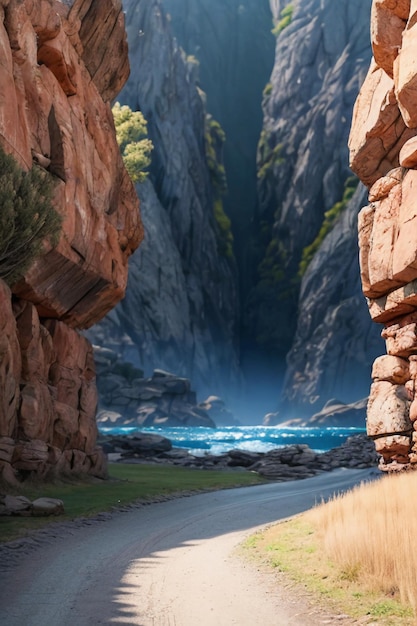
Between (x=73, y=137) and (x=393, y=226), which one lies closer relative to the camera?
(x=393, y=226)

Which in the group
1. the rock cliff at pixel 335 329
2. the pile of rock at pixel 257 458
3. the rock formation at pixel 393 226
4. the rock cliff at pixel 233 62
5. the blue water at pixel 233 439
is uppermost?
the rock cliff at pixel 233 62

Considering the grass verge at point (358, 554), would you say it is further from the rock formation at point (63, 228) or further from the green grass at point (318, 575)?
the rock formation at point (63, 228)

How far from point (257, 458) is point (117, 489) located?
2309 centimetres

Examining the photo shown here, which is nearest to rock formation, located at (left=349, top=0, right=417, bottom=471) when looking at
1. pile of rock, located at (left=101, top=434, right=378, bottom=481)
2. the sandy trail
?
the sandy trail

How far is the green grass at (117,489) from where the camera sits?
17.3 meters

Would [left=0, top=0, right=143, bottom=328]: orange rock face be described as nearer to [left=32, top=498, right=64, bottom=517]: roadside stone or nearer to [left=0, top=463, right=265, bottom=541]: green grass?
[left=0, top=463, right=265, bottom=541]: green grass

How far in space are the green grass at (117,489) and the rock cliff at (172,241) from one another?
81.4 meters

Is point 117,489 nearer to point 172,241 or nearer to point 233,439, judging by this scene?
point 233,439

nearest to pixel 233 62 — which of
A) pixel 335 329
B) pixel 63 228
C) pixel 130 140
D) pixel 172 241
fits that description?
pixel 172 241

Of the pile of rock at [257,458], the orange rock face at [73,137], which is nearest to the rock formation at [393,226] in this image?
the orange rock face at [73,137]

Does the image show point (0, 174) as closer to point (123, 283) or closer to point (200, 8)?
point (123, 283)

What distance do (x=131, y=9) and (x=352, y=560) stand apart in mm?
136366

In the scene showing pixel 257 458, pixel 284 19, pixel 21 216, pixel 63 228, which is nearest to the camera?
pixel 21 216

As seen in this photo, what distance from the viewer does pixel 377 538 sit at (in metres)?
10.7
